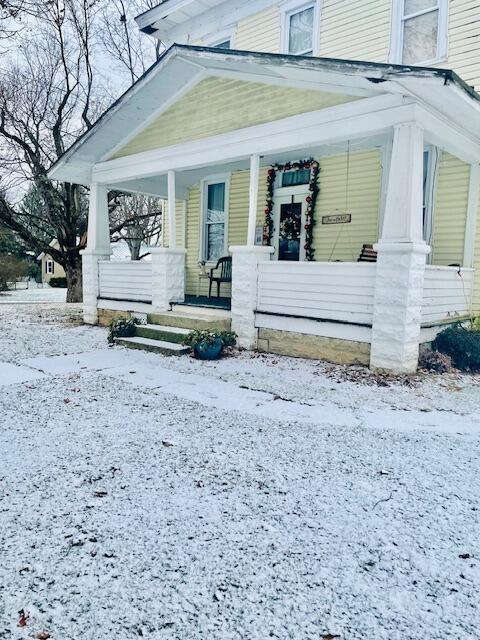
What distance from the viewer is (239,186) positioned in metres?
10.0

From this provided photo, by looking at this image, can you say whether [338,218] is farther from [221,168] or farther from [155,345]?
[155,345]

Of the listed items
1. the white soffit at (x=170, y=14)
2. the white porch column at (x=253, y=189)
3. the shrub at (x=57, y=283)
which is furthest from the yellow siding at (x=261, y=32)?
the shrub at (x=57, y=283)

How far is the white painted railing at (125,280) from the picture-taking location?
867cm

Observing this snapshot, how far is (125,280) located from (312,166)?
4616 mm

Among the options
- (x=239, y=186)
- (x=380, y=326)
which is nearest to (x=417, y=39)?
(x=239, y=186)

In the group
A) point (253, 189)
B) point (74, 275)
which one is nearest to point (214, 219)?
point (253, 189)

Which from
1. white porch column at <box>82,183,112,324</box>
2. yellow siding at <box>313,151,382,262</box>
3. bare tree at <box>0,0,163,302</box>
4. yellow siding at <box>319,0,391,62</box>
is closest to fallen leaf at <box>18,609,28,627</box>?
yellow siding at <box>313,151,382,262</box>

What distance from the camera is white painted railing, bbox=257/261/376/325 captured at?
582cm

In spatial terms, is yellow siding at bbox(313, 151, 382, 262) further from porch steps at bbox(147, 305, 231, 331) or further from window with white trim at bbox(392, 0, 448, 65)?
porch steps at bbox(147, 305, 231, 331)

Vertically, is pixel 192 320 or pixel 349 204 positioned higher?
pixel 349 204

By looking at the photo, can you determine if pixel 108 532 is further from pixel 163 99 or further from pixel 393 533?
pixel 163 99

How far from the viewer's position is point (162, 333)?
7297mm

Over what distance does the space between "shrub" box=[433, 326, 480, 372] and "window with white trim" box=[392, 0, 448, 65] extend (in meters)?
4.79

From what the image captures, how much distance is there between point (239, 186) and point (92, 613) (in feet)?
30.9
